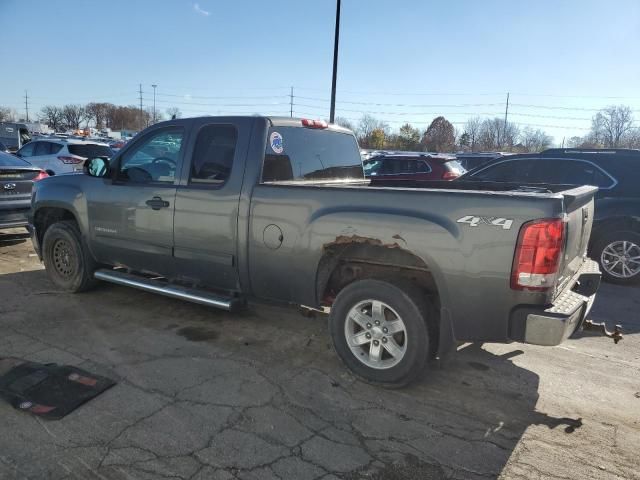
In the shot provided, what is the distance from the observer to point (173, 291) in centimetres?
452

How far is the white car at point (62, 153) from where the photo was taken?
Answer: 1370cm

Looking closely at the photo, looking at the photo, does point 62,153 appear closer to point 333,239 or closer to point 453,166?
point 453,166

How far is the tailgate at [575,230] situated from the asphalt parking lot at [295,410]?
89 cm

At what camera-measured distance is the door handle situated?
4.49 m

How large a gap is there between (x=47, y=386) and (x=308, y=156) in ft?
9.08

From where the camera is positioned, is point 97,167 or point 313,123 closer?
point 313,123

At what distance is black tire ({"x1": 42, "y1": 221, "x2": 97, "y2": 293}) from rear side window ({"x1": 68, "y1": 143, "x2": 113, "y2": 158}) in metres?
9.24

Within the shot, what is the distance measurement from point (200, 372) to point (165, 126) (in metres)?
2.39

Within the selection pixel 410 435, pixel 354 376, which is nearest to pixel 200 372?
pixel 354 376

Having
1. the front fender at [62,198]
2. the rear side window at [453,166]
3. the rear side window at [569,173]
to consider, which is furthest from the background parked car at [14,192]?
the rear side window at [453,166]

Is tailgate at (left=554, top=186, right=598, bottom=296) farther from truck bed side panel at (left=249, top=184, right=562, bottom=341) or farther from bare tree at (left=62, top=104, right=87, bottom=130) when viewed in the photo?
bare tree at (left=62, top=104, right=87, bottom=130)

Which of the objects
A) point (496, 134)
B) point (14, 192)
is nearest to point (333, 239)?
point (14, 192)

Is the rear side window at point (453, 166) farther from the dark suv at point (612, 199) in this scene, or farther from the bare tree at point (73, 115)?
the bare tree at point (73, 115)

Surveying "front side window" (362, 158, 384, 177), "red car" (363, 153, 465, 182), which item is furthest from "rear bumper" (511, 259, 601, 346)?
"front side window" (362, 158, 384, 177)
